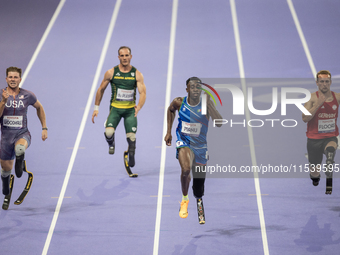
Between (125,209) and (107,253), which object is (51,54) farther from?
(107,253)

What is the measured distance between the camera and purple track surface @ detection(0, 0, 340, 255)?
6.98 meters

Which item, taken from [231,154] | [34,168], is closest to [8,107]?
[34,168]

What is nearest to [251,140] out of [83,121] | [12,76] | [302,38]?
[83,121]

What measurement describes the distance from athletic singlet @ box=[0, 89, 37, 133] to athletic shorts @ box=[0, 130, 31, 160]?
0.06 metres

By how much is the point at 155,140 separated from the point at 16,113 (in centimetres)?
289

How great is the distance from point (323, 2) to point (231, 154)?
21.1 ft

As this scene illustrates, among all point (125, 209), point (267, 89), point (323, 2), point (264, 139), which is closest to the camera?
point (125, 209)

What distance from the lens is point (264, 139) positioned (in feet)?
30.5

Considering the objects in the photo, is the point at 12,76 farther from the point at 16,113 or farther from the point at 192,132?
the point at 192,132

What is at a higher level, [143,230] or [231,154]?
[231,154]

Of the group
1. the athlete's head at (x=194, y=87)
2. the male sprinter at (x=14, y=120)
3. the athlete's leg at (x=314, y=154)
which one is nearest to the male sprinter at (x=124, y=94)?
the male sprinter at (x=14, y=120)

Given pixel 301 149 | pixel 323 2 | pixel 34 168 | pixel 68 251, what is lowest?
pixel 68 251

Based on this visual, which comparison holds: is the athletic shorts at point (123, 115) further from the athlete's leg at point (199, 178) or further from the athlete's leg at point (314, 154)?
the athlete's leg at point (314, 154)

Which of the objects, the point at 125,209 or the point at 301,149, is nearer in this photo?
the point at 125,209
